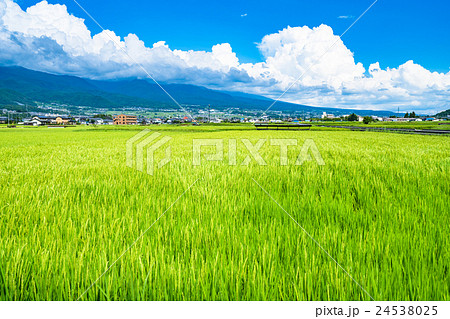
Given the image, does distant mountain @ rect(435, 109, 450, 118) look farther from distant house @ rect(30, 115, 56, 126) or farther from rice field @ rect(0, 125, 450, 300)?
distant house @ rect(30, 115, 56, 126)

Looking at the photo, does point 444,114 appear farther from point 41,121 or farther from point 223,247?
point 41,121

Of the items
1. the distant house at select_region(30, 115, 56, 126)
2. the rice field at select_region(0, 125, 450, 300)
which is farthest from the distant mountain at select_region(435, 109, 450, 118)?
the distant house at select_region(30, 115, 56, 126)

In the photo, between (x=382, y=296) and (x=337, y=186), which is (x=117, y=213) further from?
(x=337, y=186)

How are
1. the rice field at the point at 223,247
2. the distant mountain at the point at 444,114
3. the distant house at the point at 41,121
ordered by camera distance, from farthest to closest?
the distant house at the point at 41,121 < the distant mountain at the point at 444,114 < the rice field at the point at 223,247

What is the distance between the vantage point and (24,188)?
3.20 metres

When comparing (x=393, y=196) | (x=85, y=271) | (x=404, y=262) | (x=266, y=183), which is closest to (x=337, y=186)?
(x=393, y=196)

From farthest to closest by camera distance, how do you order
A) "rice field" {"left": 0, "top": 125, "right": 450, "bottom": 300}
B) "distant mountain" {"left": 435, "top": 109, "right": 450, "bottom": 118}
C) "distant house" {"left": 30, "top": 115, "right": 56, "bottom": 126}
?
1. "distant house" {"left": 30, "top": 115, "right": 56, "bottom": 126}
2. "distant mountain" {"left": 435, "top": 109, "right": 450, "bottom": 118}
3. "rice field" {"left": 0, "top": 125, "right": 450, "bottom": 300}

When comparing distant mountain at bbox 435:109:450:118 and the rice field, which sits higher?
distant mountain at bbox 435:109:450:118

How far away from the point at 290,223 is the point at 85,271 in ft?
5.08

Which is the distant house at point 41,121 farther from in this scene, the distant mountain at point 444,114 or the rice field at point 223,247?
the distant mountain at point 444,114

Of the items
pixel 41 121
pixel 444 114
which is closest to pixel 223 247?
pixel 444 114

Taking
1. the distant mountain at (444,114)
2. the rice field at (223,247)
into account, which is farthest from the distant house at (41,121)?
the distant mountain at (444,114)

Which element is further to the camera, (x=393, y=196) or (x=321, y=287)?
(x=393, y=196)

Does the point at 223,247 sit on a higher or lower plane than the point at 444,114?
lower
